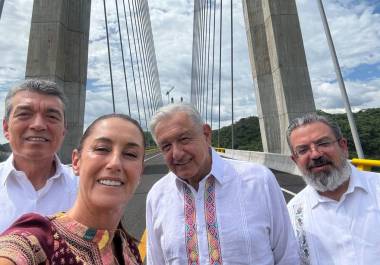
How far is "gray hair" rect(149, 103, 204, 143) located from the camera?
2.31 m

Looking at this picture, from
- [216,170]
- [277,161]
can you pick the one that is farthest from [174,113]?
[277,161]

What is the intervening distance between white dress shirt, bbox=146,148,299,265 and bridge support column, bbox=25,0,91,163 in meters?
13.0

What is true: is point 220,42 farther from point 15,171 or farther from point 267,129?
point 15,171

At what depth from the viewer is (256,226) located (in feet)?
7.22

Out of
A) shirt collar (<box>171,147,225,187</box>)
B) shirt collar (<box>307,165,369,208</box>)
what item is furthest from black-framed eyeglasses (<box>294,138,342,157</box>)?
shirt collar (<box>171,147,225,187</box>)

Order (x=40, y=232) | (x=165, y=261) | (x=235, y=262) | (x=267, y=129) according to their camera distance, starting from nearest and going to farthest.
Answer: (x=40, y=232)
(x=235, y=262)
(x=165, y=261)
(x=267, y=129)

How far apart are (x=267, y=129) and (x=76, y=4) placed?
10.1 metres

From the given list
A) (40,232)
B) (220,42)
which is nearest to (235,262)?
(40,232)

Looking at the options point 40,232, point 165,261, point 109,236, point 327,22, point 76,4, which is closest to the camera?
point 40,232

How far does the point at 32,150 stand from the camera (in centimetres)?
223

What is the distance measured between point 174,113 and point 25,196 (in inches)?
38.7

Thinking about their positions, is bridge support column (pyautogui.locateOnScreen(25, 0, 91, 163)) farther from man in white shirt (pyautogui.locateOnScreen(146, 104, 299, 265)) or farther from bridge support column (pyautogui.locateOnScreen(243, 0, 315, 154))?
man in white shirt (pyautogui.locateOnScreen(146, 104, 299, 265))

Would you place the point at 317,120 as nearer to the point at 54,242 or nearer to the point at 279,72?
the point at 54,242

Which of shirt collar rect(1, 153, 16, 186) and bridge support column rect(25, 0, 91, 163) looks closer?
shirt collar rect(1, 153, 16, 186)
